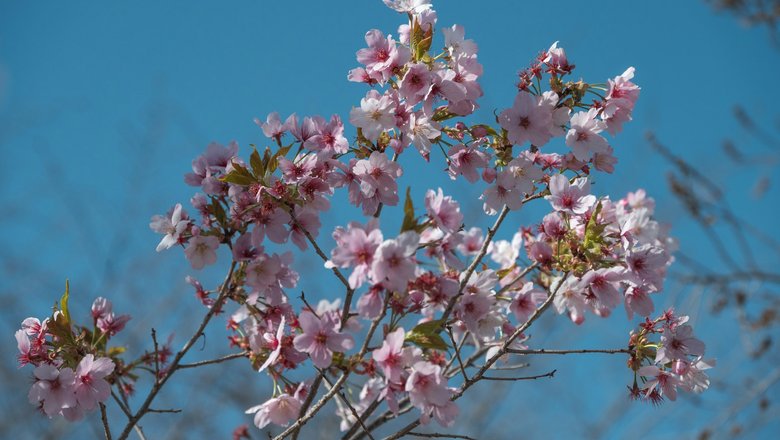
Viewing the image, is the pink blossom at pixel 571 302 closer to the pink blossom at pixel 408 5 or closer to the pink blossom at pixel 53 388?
the pink blossom at pixel 408 5

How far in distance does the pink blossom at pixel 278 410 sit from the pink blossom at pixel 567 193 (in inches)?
33.8

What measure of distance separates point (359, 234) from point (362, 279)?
0.31 ft

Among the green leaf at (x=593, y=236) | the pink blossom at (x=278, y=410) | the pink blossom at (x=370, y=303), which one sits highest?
the pink blossom at (x=278, y=410)

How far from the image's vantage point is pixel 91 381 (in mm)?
1665

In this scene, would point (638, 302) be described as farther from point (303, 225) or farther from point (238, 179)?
point (238, 179)

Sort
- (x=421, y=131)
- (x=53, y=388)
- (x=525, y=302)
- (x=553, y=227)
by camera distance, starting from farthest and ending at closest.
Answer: (x=525, y=302), (x=553, y=227), (x=421, y=131), (x=53, y=388)

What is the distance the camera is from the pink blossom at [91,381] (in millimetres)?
1647

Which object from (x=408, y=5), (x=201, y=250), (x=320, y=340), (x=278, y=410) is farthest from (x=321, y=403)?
(x=408, y=5)

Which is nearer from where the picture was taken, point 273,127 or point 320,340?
point 320,340

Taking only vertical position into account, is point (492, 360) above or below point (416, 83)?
below

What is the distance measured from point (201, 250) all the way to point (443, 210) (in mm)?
654

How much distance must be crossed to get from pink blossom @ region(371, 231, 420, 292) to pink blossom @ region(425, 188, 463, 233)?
18 centimetres

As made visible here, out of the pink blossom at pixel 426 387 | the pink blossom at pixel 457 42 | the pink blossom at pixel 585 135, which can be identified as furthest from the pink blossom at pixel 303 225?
the pink blossom at pixel 585 135

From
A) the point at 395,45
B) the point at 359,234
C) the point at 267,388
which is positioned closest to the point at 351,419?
the point at 359,234
